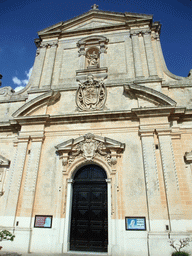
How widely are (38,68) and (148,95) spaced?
7235 mm

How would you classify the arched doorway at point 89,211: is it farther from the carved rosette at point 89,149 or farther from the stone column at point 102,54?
the stone column at point 102,54

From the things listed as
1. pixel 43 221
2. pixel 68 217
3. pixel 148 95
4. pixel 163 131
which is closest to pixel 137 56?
pixel 148 95

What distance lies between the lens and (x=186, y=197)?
7887mm

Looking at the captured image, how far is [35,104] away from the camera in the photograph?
1095cm

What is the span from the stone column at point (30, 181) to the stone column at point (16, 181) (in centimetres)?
31

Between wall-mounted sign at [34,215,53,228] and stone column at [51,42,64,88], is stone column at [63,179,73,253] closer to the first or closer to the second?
wall-mounted sign at [34,215,53,228]

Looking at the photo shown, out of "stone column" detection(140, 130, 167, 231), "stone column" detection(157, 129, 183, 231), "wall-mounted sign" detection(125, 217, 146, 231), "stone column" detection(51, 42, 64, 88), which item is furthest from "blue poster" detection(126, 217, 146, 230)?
"stone column" detection(51, 42, 64, 88)

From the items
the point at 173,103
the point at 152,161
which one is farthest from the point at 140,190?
the point at 173,103

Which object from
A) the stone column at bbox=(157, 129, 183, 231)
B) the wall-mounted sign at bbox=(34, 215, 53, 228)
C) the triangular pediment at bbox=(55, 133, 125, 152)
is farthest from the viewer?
the triangular pediment at bbox=(55, 133, 125, 152)

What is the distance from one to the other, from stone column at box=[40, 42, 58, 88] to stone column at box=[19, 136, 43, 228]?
378 centimetres

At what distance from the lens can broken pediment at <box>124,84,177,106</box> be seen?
941 centimetres

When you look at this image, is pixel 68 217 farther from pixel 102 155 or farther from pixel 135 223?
pixel 102 155

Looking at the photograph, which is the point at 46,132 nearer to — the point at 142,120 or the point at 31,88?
the point at 31,88

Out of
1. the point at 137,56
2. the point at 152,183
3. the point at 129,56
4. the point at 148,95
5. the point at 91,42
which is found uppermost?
the point at 91,42
